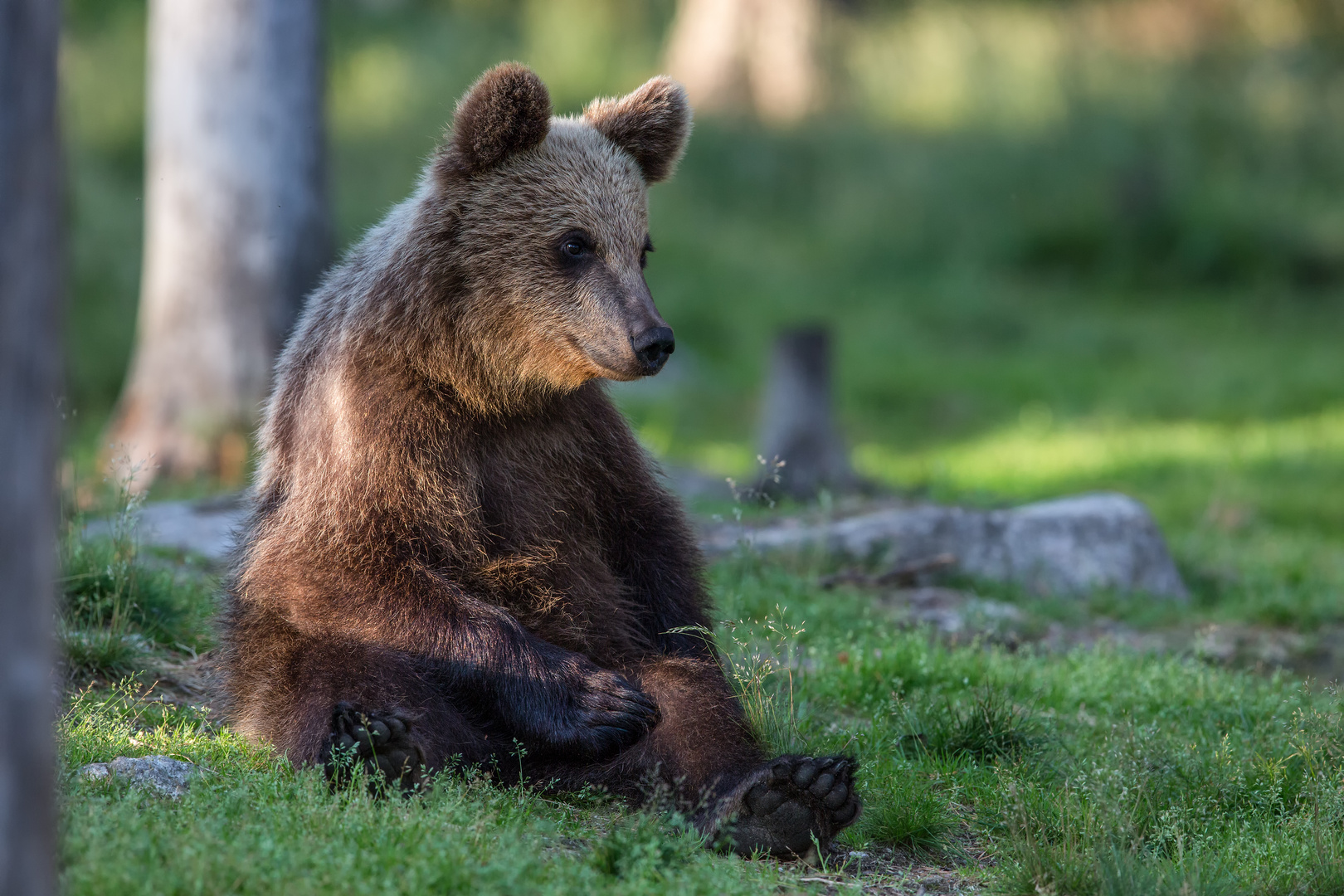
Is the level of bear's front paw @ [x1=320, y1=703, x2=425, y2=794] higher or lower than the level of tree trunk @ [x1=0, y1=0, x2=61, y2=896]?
lower

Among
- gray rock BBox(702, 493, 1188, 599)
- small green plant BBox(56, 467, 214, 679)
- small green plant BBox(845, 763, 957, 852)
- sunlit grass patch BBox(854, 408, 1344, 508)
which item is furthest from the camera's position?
sunlit grass patch BBox(854, 408, 1344, 508)

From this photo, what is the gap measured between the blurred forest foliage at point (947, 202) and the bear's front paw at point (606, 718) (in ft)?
25.4

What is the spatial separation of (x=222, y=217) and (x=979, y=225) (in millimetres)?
11102

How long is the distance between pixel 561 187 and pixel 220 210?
6.27m

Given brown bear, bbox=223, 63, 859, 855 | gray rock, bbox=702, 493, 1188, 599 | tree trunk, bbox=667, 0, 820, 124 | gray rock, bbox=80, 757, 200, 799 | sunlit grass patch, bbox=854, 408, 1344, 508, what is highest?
tree trunk, bbox=667, 0, 820, 124

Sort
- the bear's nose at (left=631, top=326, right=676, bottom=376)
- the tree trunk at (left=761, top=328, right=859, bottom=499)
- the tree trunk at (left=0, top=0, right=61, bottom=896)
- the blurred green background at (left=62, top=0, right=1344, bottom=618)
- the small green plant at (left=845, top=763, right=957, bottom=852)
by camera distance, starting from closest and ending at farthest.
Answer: the tree trunk at (left=0, top=0, right=61, bottom=896) → the small green plant at (left=845, top=763, right=957, bottom=852) → the bear's nose at (left=631, top=326, right=676, bottom=376) → the tree trunk at (left=761, top=328, right=859, bottom=499) → the blurred green background at (left=62, top=0, right=1344, bottom=618)

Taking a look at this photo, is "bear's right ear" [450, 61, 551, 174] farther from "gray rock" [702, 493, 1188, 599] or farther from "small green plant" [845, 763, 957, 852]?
"gray rock" [702, 493, 1188, 599]

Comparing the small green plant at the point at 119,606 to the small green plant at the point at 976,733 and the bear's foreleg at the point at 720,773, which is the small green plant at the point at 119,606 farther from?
the small green plant at the point at 976,733

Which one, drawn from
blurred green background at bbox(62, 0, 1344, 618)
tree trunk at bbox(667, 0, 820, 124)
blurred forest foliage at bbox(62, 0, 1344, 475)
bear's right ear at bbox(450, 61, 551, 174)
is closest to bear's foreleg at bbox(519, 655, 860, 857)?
bear's right ear at bbox(450, 61, 551, 174)

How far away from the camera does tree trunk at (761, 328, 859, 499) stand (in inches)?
424

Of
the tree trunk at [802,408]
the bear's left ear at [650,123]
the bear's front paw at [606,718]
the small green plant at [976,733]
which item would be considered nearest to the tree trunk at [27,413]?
the bear's front paw at [606,718]

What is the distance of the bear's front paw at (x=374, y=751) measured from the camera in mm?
3756

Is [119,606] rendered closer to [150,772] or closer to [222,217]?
[150,772]

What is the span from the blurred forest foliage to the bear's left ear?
711 cm
